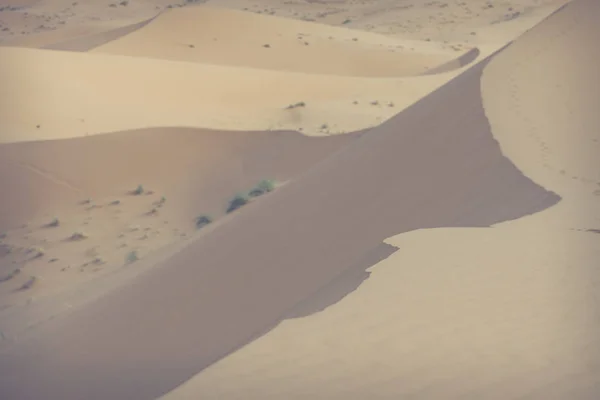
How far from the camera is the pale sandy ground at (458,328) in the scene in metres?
4.73

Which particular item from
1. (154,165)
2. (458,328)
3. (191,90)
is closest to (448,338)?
(458,328)

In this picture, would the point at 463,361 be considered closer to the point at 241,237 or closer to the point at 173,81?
the point at 241,237

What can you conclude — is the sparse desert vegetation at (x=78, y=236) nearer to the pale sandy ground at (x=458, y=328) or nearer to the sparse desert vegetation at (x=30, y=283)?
the sparse desert vegetation at (x=30, y=283)

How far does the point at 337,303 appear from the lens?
6.46 metres

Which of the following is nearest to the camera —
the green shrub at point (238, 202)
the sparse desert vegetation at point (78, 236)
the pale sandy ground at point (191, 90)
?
the sparse desert vegetation at point (78, 236)

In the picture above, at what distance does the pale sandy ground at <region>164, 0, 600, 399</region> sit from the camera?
473 cm

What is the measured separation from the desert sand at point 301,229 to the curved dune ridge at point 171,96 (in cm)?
9

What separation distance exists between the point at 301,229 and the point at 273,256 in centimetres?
67

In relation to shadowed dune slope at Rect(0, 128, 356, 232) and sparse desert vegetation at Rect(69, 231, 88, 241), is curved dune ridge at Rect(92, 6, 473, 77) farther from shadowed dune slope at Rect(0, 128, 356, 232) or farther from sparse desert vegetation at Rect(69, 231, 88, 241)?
sparse desert vegetation at Rect(69, 231, 88, 241)

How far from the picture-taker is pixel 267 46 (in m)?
33.0

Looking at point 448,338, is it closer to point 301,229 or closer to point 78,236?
point 301,229

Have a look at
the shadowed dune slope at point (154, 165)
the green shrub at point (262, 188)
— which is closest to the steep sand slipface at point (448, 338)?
the green shrub at point (262, 188)

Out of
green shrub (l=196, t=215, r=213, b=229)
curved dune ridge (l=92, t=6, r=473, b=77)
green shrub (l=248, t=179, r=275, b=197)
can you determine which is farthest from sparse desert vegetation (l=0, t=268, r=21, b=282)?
curved dune ridge (l=92, t=6, r=473, b=77)

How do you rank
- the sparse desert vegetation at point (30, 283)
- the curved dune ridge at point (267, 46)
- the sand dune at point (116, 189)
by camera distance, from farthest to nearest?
the curved dune ridge at point (267, 46)
the sand dune at point (116, 189)
the sparse desert vegetation at point (30, 283)
